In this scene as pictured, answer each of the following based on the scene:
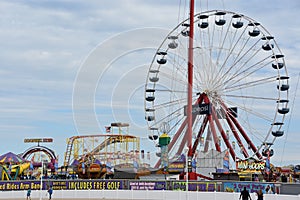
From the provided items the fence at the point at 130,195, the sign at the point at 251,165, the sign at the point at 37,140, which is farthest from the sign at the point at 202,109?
the sign at the point at 37,140

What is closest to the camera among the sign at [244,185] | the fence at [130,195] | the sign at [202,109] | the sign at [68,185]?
the fence at [130,195]

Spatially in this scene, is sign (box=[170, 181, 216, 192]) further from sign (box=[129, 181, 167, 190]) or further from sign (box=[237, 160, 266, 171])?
sign (box=[237, 160, 266, 171])

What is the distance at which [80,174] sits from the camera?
58750 millimetres

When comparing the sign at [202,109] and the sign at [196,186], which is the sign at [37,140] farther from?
the sign at [196,186]

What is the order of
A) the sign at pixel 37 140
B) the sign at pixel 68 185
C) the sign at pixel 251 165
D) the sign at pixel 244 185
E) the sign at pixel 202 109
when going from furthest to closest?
the sign at pixel 37 140 → the sign at pixel 202 109 → the sign at pixel 251 165 → the sign at pixel 68 185 → the sign at pixel 244 185

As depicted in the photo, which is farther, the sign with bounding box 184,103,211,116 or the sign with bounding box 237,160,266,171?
the sign with bounding box 184,103,211,116

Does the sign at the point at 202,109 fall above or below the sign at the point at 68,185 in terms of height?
above

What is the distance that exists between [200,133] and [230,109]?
3743 mm

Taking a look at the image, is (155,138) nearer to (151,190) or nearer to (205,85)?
(205,85)

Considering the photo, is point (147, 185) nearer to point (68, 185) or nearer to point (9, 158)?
point (68, 185)

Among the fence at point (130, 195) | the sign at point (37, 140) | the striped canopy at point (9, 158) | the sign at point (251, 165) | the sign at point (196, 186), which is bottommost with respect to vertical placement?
the fence at point (130, 195)

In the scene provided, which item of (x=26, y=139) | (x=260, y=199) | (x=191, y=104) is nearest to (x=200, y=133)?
(x=191, y=104)

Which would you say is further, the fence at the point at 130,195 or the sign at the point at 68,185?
the sign at the point at 68,185

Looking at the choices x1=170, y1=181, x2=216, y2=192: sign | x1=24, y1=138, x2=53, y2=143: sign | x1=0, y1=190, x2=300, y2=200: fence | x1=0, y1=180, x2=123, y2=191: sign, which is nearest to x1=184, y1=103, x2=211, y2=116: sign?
x1=170, y1=181, x2=216, y2=192: sign
